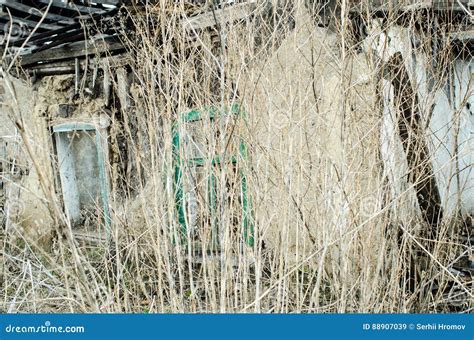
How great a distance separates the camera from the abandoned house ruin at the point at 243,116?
1.83 metres

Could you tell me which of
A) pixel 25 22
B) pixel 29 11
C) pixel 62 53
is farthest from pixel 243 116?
pixel 62 53

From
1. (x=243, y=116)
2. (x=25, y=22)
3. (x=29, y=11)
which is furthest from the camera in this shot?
(x=25, y=22)

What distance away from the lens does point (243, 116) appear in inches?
75.4

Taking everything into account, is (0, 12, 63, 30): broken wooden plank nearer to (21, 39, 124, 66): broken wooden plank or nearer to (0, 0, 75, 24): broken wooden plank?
(0, 0, 75, 24): broken wooden plank

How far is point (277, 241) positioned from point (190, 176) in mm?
434

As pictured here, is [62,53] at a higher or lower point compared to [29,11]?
lower

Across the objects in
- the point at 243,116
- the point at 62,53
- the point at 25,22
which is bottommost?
the point at 243,116

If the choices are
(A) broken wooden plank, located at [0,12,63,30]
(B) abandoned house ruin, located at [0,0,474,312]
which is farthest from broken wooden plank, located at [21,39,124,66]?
(A) broken wooden plank, located at [0,12,63,30]

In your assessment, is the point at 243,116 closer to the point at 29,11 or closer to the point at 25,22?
the point at 29,11

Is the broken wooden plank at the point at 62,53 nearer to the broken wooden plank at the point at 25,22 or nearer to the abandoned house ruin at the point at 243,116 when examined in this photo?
the abandoned house ruin at the point at 243,116

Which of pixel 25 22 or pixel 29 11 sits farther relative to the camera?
pixel 25 22

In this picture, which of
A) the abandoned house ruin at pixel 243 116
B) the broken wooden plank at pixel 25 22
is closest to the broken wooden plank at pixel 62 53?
the abandoned house ruin at pixel 243 116
